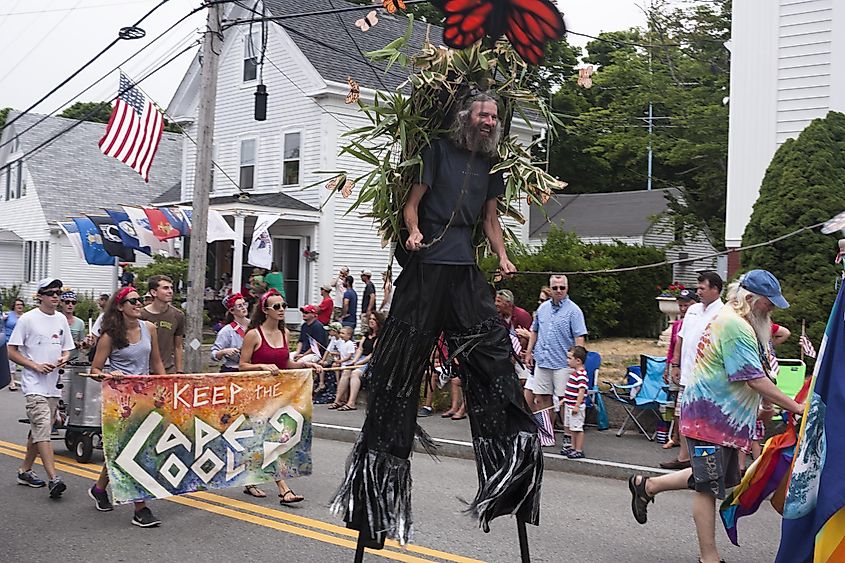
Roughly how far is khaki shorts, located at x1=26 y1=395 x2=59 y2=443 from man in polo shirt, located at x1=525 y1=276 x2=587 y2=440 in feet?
17.3

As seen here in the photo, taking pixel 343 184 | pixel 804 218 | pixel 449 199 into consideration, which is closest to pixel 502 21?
pixel 449 199

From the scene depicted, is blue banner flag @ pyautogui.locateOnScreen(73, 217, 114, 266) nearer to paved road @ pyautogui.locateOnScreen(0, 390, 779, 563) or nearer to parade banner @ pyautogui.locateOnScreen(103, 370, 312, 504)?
paved road @ pyautogui.locateOnScreen(0, 390, 779, 563)

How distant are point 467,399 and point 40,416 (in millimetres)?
4926

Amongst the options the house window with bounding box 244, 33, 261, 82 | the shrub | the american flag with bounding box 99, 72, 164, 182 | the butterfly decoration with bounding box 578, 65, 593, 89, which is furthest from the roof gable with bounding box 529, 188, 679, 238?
the butterfly decoration with bounding box 578, 65, 593, 89

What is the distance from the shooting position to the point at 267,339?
797 cm

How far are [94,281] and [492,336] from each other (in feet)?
116

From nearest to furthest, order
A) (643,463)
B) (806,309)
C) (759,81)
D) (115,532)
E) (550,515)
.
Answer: (115,532) < (550,515) < (643,463) < (806,309) < (759,81)

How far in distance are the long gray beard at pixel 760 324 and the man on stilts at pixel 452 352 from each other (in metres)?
1.93

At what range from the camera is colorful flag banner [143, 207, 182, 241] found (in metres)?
21.7

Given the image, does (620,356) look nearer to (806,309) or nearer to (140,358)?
(806,309)

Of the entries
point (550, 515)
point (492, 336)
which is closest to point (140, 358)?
point (550, 515)

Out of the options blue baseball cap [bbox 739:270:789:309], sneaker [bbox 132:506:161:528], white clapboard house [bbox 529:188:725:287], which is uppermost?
white clapboard house [bbox 529:188:725:287]

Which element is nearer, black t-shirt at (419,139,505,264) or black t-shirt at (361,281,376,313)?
black t-shirt at (419,139,505,264)

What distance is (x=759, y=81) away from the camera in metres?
14.3
